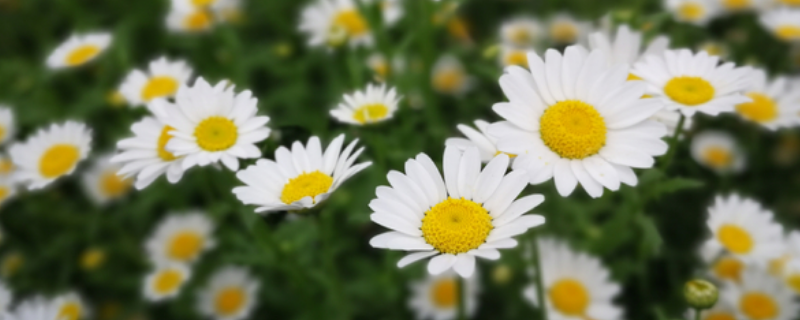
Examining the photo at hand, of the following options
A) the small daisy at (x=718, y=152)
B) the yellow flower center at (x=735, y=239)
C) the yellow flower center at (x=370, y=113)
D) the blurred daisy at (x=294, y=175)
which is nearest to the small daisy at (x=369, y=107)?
the yellow flower center at (x=370, y=113)

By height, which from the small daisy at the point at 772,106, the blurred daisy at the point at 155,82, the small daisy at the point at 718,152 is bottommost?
the small daisy at the point at 772,106

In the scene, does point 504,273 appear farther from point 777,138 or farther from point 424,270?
point 777,138

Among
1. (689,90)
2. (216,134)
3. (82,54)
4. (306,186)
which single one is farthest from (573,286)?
(82,54)

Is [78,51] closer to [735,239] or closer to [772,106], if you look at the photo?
[735,239]

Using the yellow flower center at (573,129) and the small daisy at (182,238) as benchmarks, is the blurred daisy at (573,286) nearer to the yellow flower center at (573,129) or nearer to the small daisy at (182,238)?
the yellow flower center at (573,129)

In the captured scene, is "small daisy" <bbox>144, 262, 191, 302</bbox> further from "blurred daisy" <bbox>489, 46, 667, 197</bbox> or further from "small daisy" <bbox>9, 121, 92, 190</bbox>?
"blurred daisy" <bbox>489, 46, 667, 197</bbox>

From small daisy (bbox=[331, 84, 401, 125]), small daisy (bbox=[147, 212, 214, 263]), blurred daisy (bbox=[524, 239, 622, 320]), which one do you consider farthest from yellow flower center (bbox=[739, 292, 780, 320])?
small daisy (bbox=[147, 212, 214, 263])

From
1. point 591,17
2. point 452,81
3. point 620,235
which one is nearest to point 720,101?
point 620,235
